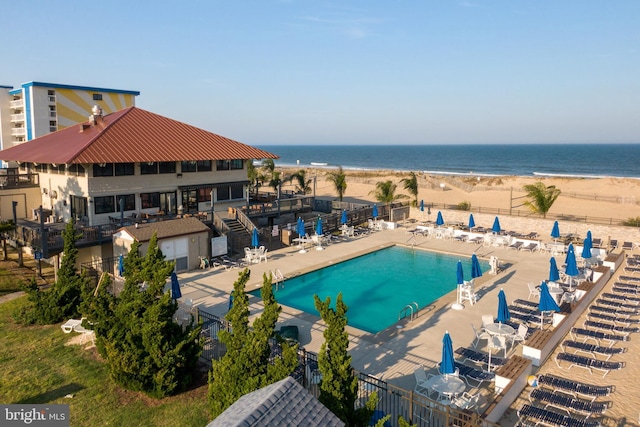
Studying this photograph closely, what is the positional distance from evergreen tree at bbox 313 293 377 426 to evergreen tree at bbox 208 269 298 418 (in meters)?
0.67

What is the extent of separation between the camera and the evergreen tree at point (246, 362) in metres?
8.80

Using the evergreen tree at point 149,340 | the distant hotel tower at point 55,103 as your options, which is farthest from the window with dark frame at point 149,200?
the distant hotel tower at point 55,103

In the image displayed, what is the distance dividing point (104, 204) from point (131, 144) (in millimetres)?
4075

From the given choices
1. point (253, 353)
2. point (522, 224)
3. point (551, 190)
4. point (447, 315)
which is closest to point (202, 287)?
point (447, 315)

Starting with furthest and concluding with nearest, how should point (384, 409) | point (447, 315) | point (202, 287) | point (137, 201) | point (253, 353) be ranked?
1. point (137, 201)
2. point (202, 287)
3. point (447, 315)
4. point (384, 409)
5. point (253, 353)

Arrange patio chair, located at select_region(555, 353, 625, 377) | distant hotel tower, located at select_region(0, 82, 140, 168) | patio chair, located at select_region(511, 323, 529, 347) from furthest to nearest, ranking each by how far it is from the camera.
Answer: distant hotel tower, located at select_region(0, 82, 140, 168)
patio chair, located at select_region(511, 323, 529, 347)
patio chair, located at select_region(555, 353, 625, 377)

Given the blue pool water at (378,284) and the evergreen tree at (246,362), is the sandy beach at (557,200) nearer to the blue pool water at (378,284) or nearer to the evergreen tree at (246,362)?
the blue pool water at (378,284)

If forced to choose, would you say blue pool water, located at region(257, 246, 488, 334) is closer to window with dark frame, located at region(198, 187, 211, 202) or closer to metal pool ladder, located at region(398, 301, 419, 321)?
metal pool ladder, located at region(398, 301, 419, 321)

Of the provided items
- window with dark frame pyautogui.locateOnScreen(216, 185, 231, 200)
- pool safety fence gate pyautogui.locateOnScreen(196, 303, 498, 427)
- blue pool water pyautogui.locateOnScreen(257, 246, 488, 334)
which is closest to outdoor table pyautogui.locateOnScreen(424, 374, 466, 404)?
pool safety fence gate pyautogui.locateOnScreen(196, 303, 498, 427)

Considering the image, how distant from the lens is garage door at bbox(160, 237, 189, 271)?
22016 mm

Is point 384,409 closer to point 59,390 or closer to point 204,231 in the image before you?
point 59,390

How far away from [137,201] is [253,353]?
20.9m

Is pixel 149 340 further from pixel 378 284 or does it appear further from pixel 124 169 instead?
pixel 124 169

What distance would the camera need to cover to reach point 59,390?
11.9 meters
